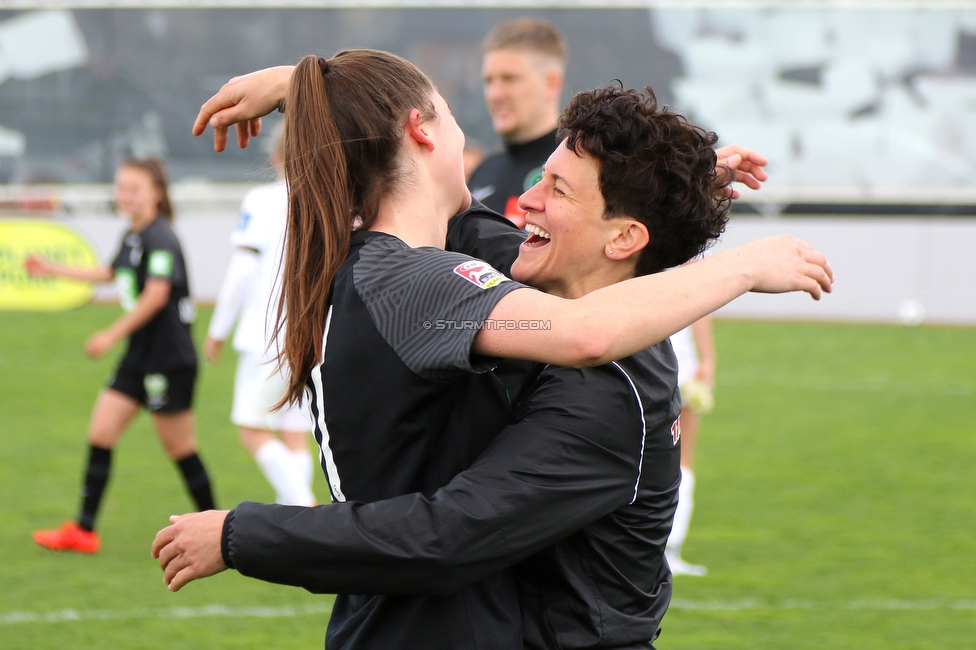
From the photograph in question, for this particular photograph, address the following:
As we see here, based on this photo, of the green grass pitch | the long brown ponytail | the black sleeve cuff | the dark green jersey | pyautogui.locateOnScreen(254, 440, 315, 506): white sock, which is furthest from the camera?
the dark green jersey

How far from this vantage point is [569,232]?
209cm

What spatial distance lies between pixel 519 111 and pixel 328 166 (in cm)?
353

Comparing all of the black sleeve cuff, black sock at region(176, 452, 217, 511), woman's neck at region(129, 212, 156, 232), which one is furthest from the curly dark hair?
woman's neck at region(129, 212, 156, 232)

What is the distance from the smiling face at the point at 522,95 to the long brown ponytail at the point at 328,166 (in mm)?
3388

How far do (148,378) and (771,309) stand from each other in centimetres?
1283

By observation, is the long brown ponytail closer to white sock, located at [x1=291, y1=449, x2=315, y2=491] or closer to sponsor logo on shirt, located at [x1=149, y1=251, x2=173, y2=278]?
white sock, located at [x1=291, y1=449, x2=315, y2=491]

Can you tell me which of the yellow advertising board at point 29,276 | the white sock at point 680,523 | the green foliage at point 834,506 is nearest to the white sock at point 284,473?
the white sock at point 680,523

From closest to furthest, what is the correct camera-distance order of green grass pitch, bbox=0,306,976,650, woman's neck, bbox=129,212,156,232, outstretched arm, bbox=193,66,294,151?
outstretched arm, bbox=193,66,294,151 < green grass pitch, bbox=0,306,976,650 < woman's neck, bbox=129,212,156,232

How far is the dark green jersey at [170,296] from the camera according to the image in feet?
20.6

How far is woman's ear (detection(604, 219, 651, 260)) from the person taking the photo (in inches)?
80.8

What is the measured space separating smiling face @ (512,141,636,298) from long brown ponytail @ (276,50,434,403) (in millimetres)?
304

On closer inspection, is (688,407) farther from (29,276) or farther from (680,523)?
(29,276)

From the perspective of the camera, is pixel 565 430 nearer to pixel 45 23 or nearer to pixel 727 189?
pixel 727 189

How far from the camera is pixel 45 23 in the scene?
746 inches
